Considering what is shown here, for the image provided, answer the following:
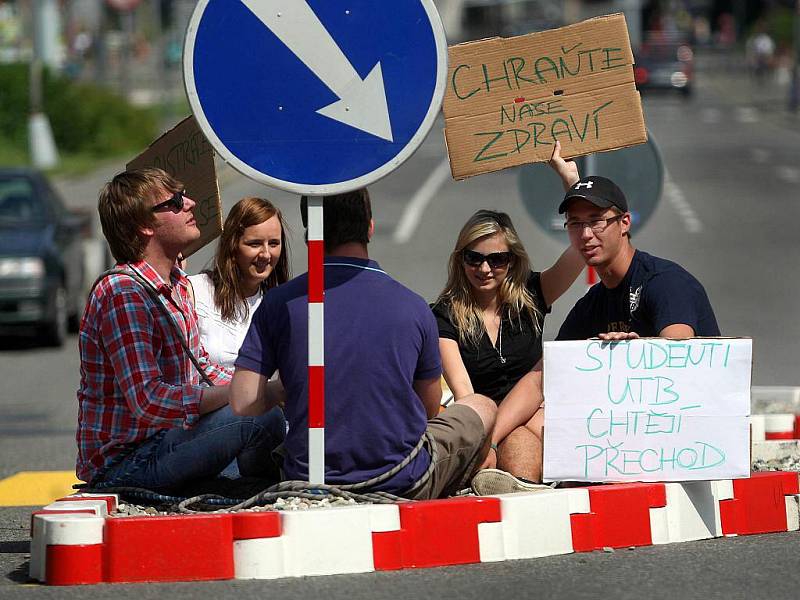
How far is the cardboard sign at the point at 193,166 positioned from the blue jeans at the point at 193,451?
107 centimetres

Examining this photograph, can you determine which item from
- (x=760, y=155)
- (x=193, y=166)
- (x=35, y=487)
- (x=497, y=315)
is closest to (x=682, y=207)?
(x=760, y=155)

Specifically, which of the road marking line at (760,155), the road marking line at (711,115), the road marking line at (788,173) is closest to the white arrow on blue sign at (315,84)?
the road marking line at (788,173)

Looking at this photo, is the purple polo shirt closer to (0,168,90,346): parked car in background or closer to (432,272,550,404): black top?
(432,272,550,404): black top

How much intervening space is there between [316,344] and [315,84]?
0.89m

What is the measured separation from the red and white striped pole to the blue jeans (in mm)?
567

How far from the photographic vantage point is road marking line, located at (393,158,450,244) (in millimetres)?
24420

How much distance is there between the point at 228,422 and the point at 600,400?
1386mm

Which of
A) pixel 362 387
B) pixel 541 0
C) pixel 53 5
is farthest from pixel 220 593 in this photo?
pixel 541 0

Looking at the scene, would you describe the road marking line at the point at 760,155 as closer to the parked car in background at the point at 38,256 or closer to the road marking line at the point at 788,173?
the road marking line at the point at 788,173

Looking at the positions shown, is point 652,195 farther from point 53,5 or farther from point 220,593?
point 53,5

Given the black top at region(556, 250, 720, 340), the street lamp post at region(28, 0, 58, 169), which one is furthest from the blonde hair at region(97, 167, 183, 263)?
the street lamp post at region(28, 0, 58, 169)

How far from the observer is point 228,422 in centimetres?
637

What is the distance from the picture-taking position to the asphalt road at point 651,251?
5.62 metres

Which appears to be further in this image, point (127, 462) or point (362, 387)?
point (127, 462)
